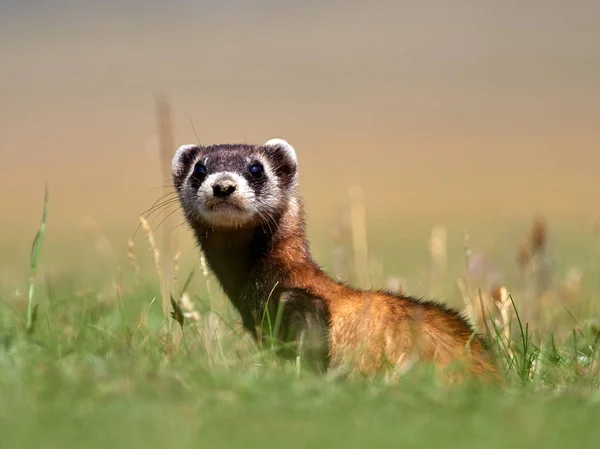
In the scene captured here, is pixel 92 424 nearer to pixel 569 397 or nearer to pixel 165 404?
pixel 165 404

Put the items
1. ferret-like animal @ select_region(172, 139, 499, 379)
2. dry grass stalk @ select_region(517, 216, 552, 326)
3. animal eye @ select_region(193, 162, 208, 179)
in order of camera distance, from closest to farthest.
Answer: ferret-like animal @ select_region(172, 139, 499, 379), animal eye @ select_region(193, 162, 208, 179), dry grass stalk @ select_region(517, 216, 552, 326)

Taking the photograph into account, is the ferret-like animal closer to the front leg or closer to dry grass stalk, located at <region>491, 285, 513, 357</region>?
the front leg

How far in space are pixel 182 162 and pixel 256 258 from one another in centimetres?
161

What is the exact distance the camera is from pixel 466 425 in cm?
473

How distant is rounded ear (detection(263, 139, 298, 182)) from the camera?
9.02 meters

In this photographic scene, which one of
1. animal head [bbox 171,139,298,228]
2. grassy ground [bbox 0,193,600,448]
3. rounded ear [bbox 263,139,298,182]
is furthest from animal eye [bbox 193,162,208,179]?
grassy ground [bbox 0,193,600,448]

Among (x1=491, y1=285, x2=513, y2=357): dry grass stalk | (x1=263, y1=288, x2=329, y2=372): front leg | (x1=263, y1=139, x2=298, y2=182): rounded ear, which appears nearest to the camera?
(x1=263, y1=288, x2=329, y2=372): front leg

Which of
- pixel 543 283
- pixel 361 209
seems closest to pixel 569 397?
pixel 543 283

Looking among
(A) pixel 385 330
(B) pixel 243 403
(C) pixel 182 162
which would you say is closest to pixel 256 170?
(C) pixel 182 162

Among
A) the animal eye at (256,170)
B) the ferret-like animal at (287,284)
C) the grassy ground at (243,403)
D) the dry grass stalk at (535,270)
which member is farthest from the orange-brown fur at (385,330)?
the dry grass stalk at (535,270)

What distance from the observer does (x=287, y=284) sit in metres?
7.68

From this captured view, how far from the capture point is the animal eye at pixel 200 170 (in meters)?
8.34

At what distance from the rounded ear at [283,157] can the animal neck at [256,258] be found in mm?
762

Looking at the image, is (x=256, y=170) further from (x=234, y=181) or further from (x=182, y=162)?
(x=182, y=162)
